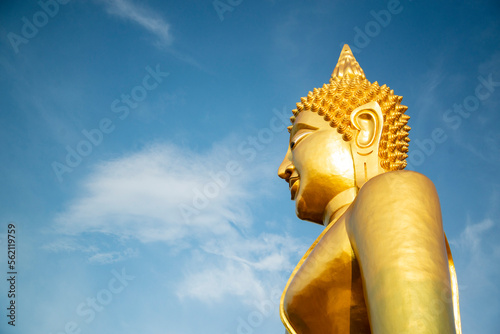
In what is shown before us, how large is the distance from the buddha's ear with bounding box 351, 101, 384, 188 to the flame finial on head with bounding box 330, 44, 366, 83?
1.00 meters

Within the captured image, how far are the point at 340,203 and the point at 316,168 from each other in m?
0.45

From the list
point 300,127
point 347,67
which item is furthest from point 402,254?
point 347,67

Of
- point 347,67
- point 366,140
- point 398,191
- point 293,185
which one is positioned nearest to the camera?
point 398,191

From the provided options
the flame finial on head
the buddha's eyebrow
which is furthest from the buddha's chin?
the flame finial on head

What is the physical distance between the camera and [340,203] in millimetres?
5328

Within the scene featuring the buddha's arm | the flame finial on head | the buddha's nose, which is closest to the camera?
the buddha's arm

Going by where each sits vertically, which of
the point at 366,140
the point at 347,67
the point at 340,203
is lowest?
the point at 340,203

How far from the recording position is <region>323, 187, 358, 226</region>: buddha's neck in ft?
17.3

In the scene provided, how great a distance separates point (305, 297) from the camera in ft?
15.1

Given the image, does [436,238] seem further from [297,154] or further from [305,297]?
[297,154]

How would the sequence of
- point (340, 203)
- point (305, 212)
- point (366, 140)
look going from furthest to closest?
1. point (305, 212)
2. point (366, 140)
3. point (340, 203)

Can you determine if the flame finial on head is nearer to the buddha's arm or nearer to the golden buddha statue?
the golden buddha statue

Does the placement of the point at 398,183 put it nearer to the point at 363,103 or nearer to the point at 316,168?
the point at 316,168

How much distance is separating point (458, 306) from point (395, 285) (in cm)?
131
